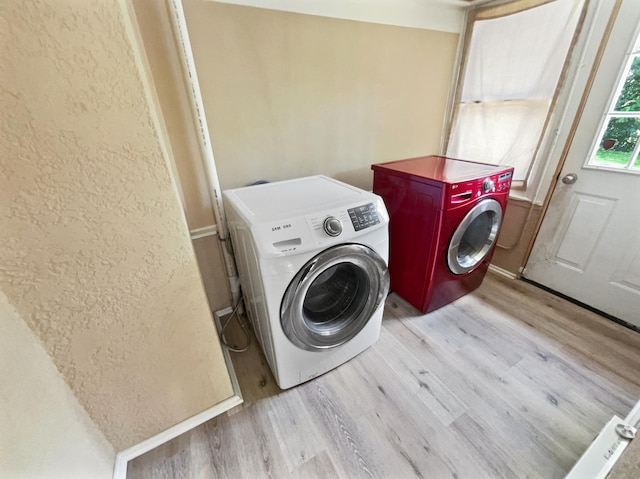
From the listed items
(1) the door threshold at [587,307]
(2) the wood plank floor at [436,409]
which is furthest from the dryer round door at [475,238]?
(1) the door threshold at [587,307]

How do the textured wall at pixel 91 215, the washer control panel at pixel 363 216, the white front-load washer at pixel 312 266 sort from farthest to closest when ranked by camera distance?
1. the washer control panel at pixel 363 216
2. the white front-load washer at pixel 312 266
3. the textured wall at pixel 91 215

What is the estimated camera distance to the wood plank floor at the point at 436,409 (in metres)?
1.08

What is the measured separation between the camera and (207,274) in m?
1.71

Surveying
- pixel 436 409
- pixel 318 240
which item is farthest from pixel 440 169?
pixel 436 409

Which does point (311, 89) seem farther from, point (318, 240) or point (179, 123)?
point (318, 240)

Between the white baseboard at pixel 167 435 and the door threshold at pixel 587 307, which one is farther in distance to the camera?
the door threshold at pixel 587 307

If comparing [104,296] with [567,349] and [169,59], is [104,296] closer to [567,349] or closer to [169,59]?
[169,59]

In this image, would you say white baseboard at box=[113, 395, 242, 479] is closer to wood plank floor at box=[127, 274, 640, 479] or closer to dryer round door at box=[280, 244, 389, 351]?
wood plank floor at box=[127, 274, 640, 479]

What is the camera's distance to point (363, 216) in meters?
1.16

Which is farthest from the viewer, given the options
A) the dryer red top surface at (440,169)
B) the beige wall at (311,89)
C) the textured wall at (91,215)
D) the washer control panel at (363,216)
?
the dryer red top surface at (440,169)

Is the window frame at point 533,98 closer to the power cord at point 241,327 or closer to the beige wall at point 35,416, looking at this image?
the power cord at point 241,327

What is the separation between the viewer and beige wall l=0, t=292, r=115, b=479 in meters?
0.59

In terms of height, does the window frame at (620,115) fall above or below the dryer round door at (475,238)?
above

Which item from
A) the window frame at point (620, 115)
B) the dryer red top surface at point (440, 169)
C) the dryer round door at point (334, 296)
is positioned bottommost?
the dryer round door at point (334, 296)
